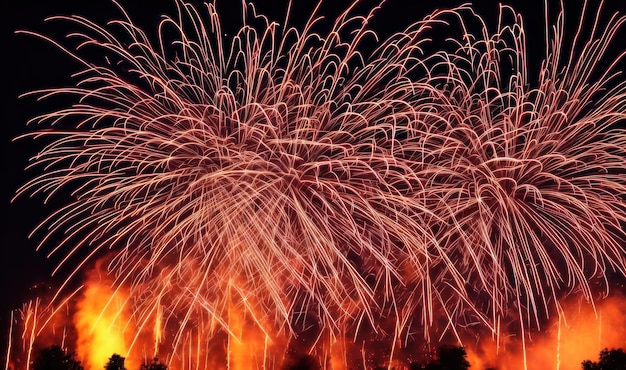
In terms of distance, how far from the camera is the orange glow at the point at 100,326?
105ft

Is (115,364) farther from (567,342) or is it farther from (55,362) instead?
(567,342)

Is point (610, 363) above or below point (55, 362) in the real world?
below

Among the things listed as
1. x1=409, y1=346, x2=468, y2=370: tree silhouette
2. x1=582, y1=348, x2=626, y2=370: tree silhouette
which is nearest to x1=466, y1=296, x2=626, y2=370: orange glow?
x1=582, y1=348, x2=626, y2=370: tree silhouette

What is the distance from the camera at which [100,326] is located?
108 feet

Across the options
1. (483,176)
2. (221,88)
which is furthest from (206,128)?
(483,176)

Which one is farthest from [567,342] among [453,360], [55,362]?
[55,362]

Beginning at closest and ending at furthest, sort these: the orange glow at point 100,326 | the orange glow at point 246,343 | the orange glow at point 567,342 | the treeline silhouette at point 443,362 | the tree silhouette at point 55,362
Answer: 1. the treeline silhouette at point 443,362
2. the tree silhouette at point 55,362
3. the orange glow at point 567,342
4. the orange glow at point 246,343
5. the orange glow at point 100,326

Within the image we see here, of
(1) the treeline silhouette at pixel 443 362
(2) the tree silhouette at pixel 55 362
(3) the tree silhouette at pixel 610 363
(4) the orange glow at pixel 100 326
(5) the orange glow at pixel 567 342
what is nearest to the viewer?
(3) the tree silhouette at pixel 610 363

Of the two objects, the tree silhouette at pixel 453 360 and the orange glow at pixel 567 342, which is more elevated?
the orange glow at pixel 567 342

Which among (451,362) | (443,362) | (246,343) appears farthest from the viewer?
(246,343)

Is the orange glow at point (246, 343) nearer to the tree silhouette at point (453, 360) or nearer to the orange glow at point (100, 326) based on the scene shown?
the orange glow at point (100, 326)

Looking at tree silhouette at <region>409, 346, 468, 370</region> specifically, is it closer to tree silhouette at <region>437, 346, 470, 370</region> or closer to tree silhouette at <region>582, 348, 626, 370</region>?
tree silhouette at <region>437, 346, 470, 370</region>

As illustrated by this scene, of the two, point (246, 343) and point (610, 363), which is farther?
point (246, 343)

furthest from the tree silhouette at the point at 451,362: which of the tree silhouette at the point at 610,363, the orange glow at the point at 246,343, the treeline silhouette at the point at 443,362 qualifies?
the orange glow at the point at 246,343
